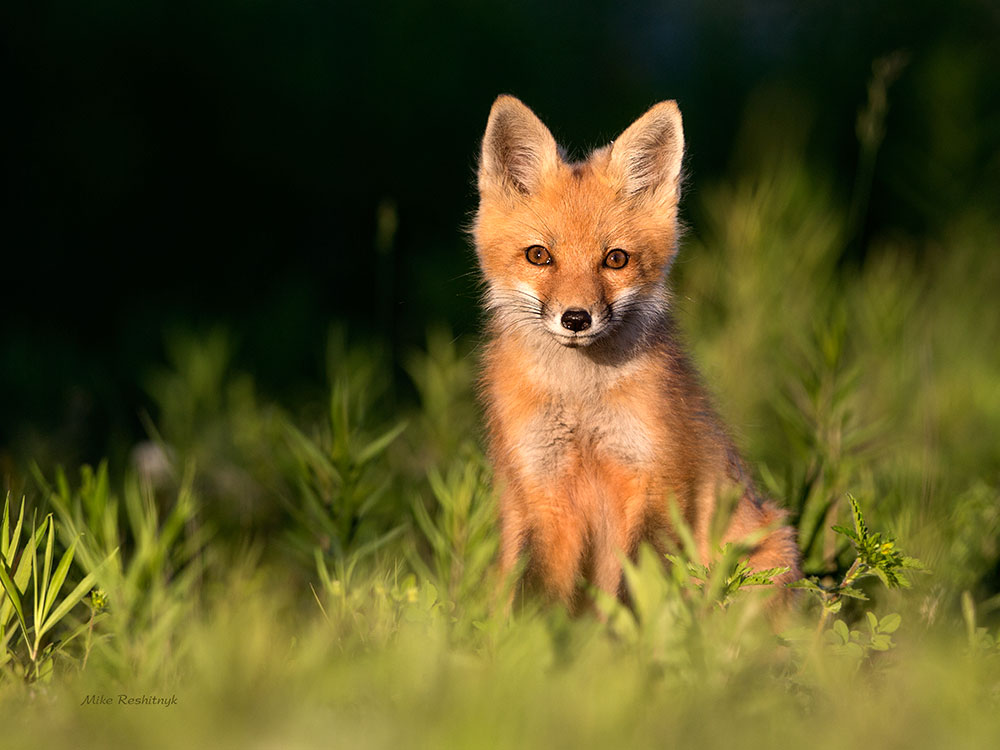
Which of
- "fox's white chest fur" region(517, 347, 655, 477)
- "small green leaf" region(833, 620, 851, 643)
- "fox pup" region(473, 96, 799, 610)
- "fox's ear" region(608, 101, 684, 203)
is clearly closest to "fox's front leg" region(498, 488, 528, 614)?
"fox pup" region(473, 96, 799, 610)

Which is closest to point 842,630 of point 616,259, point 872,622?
point 872,622

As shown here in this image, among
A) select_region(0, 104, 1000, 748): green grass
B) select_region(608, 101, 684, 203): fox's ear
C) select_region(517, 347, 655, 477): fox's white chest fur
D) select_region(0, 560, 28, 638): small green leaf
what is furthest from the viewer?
select_region(608, 101, 684, 203): fox's ear

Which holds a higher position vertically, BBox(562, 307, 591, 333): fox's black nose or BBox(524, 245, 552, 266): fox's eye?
BBox(524, 245, 552, 266): fox's eye

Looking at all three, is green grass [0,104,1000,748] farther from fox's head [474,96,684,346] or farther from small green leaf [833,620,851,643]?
fox's head [474,96,684,346]

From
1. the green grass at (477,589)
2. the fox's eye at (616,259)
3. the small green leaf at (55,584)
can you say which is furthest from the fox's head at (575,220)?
the small green leaf at (55,584)

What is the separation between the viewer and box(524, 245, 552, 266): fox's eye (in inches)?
132

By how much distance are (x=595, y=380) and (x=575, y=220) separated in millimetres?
515

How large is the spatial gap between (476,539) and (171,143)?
16.9 ft

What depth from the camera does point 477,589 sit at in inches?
114

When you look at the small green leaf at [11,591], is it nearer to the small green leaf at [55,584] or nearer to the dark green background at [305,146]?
the small green leaf at [55,584]

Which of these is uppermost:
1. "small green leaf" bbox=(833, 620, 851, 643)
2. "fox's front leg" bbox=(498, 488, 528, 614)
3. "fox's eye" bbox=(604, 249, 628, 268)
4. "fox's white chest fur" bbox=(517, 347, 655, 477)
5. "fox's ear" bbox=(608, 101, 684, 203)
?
"fox's ear" bbox=(608, 101, 684, 203)

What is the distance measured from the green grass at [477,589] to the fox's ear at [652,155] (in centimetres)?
78

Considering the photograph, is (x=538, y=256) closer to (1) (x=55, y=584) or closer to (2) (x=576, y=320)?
(2) (x=576, y=320)

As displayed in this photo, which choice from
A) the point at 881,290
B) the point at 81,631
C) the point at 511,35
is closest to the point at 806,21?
the point at 511,35
